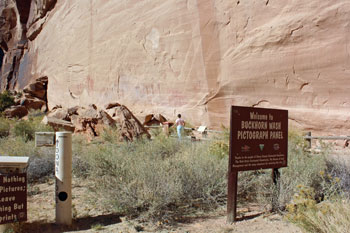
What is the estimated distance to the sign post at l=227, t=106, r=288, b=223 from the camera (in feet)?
12.5

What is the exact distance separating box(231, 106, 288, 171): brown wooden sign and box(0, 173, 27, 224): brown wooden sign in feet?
7.44

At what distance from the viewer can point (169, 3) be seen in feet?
44.9

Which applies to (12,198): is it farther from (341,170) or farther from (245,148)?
(341,170)

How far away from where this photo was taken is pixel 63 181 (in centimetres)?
386

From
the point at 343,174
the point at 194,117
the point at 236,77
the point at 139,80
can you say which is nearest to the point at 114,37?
the point at 139,80

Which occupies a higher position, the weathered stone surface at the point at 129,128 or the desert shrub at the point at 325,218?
the weathered stone surface at the point at 129,128

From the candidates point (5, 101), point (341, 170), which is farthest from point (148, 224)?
point (5, 101)

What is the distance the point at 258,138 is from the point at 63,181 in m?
Result: 2.32

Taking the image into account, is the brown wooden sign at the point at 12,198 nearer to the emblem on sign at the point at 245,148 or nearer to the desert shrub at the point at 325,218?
the emblem on sign at the point at 245,148

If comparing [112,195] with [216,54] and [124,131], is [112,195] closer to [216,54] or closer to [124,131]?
[124,131]

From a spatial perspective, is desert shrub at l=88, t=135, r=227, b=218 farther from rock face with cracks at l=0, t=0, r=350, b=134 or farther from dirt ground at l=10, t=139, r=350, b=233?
rock face with cracks at l=0, t=0, r=350, b=134

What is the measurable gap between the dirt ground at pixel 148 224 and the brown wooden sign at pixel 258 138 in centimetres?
62

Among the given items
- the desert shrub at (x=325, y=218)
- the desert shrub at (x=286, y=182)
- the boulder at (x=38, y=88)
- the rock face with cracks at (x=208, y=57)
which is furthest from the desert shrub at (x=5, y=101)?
the desert shrub at (x=325, y=218)

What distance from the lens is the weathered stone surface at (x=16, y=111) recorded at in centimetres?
2217
